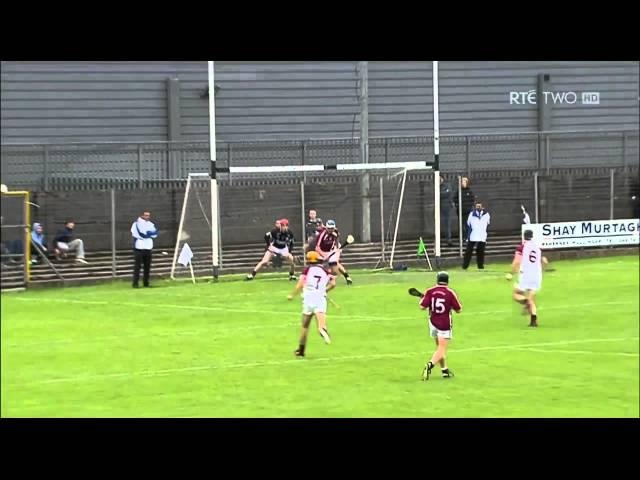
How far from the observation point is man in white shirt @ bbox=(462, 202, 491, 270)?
897 inches

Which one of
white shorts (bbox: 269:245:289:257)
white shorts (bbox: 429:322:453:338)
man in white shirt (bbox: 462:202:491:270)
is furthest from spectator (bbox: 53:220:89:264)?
white shorts (bbox: 429:322:453:338)

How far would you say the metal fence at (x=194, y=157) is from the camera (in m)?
25.2

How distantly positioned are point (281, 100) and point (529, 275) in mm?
12123

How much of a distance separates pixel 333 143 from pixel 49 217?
6367mm

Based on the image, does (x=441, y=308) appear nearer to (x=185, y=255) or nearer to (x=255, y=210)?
(x=185, y=255)

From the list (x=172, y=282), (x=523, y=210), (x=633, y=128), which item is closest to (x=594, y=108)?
(x=633, y=128)

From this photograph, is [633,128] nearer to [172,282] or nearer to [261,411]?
[172,282]

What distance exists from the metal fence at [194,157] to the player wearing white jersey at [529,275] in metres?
8.45

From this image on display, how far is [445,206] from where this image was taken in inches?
977

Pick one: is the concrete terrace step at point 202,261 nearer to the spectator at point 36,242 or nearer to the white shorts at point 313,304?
the spectator at point 36,242

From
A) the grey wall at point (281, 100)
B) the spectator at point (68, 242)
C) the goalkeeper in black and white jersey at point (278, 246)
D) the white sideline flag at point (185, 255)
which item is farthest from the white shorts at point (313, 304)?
the grey wall at point (281, 100)

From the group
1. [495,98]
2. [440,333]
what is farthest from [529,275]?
[495,98]

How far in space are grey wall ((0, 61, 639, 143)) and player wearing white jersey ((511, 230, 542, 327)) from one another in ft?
25.8

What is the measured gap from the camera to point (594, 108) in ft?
97.0
